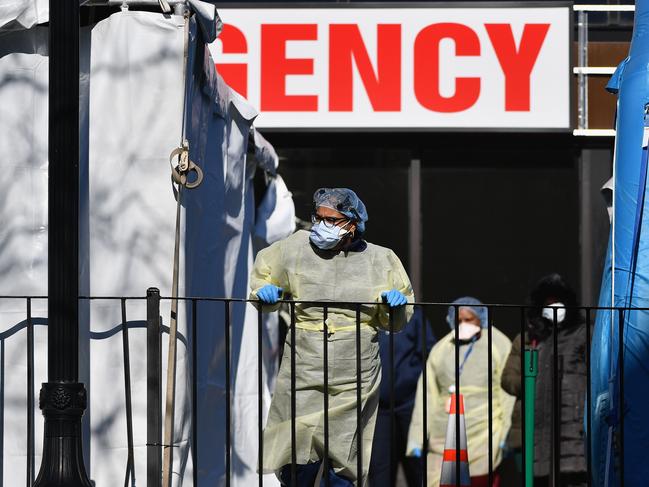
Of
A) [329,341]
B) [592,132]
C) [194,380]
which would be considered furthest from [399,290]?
[592,132]

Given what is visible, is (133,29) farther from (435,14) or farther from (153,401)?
(435,14)

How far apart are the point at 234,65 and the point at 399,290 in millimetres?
5869

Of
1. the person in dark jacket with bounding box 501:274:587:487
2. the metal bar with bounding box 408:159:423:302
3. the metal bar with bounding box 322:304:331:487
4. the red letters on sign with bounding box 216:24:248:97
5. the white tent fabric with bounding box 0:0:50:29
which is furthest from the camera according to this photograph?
the metal bar with bounding box 408:159:423:302

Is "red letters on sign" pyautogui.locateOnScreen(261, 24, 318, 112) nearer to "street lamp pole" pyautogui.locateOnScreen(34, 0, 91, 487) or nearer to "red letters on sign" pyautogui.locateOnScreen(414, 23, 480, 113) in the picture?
"red letters on sign" pyautogui.locateOnScreen(414, 23, 480, 113)

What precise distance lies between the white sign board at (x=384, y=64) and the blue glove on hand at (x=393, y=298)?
19.4 ft

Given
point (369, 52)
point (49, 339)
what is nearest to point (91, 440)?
point (49, 339)

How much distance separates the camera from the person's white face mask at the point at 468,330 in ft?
34.0

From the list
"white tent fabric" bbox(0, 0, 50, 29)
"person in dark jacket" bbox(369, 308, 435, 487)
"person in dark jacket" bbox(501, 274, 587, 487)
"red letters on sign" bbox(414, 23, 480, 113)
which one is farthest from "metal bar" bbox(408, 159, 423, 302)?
"white tent fabric" bbox(0, 0, 50, 29)

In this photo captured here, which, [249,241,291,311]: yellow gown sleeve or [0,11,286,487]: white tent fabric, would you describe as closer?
[0,11,286,487]: white tent fabric

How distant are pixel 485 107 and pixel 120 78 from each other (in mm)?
6187

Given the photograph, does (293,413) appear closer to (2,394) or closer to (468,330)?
(2,394)

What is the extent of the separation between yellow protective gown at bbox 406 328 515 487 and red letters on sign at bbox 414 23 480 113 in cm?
269

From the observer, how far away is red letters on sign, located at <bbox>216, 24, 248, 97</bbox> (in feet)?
40.3

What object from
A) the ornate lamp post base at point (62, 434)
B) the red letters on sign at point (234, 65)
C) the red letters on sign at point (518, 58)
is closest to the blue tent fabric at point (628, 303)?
the ornate lamp post base at point (62, 434)
